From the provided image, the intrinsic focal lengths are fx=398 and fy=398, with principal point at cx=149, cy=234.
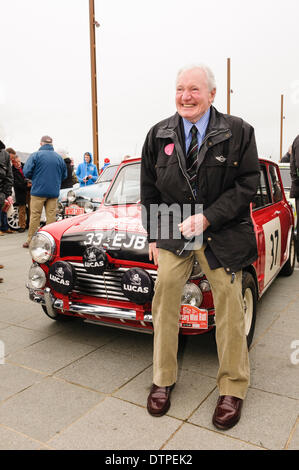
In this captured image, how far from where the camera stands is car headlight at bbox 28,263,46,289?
3246mm

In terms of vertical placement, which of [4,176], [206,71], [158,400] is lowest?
[158,400]

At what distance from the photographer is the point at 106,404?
2.48 m

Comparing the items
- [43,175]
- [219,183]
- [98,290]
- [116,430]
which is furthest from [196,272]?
[43,175]

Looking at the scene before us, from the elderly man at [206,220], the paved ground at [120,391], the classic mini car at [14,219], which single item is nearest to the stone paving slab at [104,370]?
the paved ground at [120,391]

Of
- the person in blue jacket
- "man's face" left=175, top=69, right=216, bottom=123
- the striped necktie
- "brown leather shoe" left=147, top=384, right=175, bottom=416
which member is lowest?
"brown leather shoe" left=147, top=384, right=175, bottom=416

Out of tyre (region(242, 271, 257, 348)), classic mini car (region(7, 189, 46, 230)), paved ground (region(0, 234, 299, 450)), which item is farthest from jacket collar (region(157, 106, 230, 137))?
classic mini car (region(7, 189, 46, 230))

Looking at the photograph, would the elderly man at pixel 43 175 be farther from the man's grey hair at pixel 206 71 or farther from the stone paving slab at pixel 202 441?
the stone paving slab at pixel 202 441

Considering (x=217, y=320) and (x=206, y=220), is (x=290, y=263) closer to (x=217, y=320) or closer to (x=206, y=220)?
(x=217, y=320)

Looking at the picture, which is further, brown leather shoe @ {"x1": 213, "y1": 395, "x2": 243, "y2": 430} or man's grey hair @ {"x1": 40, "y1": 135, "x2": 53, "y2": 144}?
man's grey hair @ {"x1": 40, "y1": 135, "x2": 53, "y2": 144}

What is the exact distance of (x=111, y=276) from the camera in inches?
118

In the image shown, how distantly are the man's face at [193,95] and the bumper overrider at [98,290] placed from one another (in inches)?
44.4

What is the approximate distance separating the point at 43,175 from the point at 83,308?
4.65 m

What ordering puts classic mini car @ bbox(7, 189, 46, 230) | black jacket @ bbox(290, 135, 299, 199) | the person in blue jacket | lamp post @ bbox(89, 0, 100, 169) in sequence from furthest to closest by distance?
1. lamp post @ bbox(89, 0, 100, 169)
2. the person in blue jacket
3. classic mini car @ bbox(7, 189, 46, 230)
4. black jacket @ bbox(290, 135, 299, 199)

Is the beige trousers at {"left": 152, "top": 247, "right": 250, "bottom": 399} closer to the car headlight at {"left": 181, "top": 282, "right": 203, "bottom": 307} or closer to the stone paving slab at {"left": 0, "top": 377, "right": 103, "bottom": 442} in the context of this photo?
the car headlight at {"left": 181, "top": 282, "right": 203, "bottom": 307}
